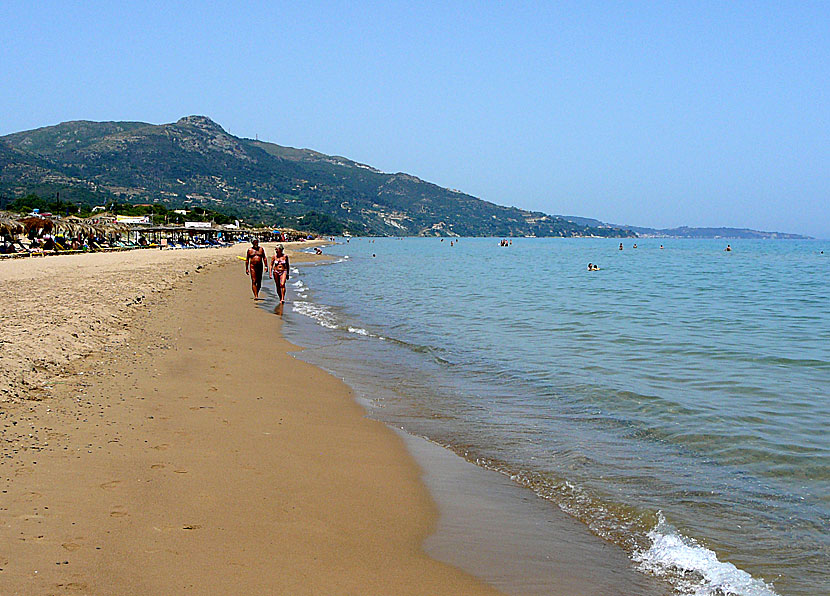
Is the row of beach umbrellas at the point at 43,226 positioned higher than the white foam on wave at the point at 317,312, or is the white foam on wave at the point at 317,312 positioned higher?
the row of beach umbrellas at the point at 43,226

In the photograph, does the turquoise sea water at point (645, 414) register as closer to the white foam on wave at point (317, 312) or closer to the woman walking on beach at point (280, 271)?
the white foam on wave at point (317, 312)

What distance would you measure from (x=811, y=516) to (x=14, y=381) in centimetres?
698


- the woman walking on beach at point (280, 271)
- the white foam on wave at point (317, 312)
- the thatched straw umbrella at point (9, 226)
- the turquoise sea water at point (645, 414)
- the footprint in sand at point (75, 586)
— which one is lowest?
the white foam on wave at point (317, 312)

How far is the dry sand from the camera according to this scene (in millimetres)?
3383

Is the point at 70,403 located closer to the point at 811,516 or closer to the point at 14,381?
the point at 14,381

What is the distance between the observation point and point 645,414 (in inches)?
304

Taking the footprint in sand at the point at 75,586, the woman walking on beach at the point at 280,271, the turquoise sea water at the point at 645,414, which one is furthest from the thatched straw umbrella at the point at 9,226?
the footprint in sand at the point at 75,586

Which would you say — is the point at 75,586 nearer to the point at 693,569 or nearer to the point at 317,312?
the point at 693,569

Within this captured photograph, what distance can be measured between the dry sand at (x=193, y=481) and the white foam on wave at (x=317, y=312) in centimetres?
620

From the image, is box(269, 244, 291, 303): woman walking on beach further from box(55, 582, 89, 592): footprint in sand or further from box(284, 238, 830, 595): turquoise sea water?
box(55, 582, 89, 592): footprint in sand

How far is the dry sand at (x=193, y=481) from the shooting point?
3.38 meters

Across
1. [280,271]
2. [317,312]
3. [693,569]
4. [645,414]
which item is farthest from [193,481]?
[280,271]

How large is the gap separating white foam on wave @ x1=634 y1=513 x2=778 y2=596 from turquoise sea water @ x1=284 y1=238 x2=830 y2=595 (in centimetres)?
1

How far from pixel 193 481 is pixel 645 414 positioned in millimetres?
5144
